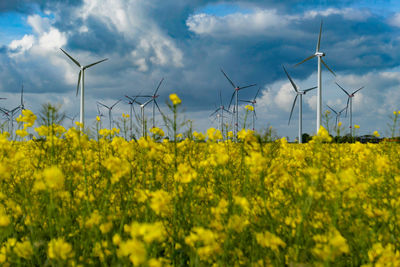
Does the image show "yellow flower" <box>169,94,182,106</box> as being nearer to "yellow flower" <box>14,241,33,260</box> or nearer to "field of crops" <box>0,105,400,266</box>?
"field of crops" <box>0,105,400,266</box>

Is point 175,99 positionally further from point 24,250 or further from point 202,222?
point 24,250

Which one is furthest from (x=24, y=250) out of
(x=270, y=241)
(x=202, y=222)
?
(x=270, y=241)

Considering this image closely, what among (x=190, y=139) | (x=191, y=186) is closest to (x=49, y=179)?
(x=191, y=186)

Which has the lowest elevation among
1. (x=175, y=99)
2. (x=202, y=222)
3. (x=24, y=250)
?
(x=24, y=250)

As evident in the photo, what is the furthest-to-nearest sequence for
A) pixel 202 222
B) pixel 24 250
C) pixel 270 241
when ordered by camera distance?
pixel 202 222
pixel 24 250
pixel 270 241

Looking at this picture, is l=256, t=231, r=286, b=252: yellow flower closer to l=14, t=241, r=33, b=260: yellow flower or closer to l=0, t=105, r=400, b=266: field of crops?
l=0, t=105, r=400, b=266: field of crops

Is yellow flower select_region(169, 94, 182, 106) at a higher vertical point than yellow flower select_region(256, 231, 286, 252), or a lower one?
higher

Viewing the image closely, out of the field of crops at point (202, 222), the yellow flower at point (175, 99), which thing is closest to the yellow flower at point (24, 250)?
the field of crops at point (202, 222)

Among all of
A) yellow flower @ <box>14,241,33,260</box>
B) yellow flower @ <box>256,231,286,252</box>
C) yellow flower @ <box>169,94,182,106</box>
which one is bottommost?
yellow flower @ <box>14,241,33,260</box>

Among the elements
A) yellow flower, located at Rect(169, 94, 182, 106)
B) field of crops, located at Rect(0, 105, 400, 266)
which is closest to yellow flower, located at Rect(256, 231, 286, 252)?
field of crops, located at Rect(0, 105, 400, 266)

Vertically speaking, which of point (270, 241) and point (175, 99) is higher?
point (175, 99)

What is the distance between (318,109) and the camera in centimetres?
1784

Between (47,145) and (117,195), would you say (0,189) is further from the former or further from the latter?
(117,195)

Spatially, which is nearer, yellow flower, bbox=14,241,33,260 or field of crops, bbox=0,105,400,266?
field of crops, bbox=0,105,400,266
